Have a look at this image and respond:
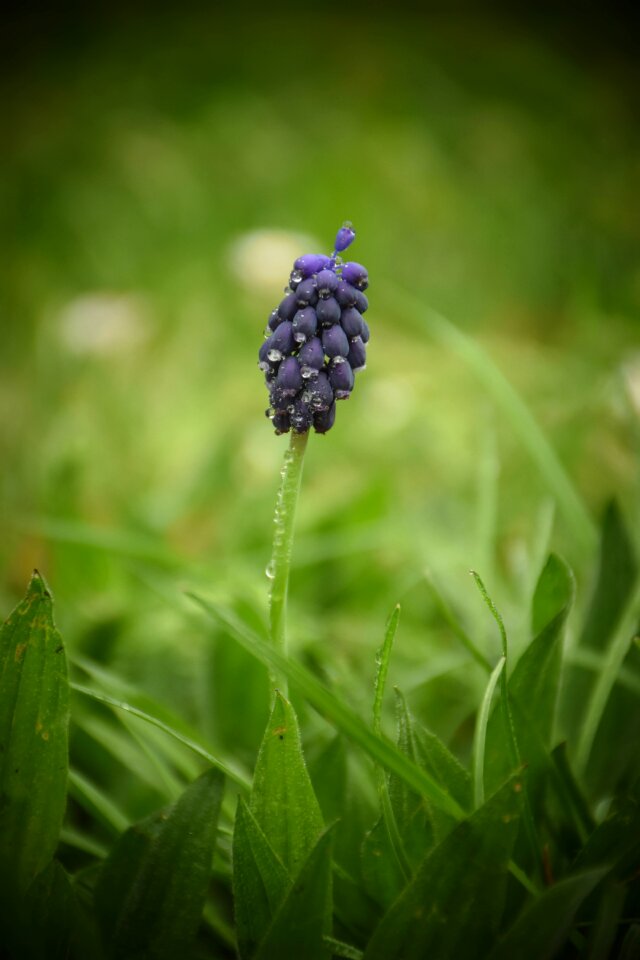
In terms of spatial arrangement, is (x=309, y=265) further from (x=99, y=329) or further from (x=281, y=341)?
(x=99, y=329)

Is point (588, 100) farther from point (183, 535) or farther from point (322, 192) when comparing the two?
point (183, 535)

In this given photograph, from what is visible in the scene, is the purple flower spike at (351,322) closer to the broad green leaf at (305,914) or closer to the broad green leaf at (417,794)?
the broad green leaf at (417,794)

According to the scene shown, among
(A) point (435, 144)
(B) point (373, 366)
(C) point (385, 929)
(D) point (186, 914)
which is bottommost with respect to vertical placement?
(C) point (385, 929)

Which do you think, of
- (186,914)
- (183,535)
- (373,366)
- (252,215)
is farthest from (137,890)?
(252,215)

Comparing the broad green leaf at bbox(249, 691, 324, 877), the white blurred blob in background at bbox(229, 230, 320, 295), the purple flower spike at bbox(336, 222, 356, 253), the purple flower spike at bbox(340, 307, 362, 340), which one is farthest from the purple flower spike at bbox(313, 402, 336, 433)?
the white blurred blob in background at bbox(229, 230, 320, 295)

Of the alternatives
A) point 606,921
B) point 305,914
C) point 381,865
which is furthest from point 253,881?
point 606,921
